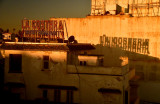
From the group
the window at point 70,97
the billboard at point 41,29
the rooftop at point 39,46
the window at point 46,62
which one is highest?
the billboard at point 41,29

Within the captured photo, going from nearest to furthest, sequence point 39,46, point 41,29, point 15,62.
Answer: point 39,46
point 15,62
point 41,29

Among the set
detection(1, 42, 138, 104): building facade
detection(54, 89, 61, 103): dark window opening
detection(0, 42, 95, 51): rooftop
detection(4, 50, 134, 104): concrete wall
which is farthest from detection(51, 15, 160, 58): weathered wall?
detection(54, 89, 61, 103): dark window opening

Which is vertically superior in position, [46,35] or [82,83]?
[46,35]

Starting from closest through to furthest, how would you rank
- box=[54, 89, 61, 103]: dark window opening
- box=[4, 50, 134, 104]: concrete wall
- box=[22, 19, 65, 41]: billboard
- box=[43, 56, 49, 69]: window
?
1. box=[4, 50, 134, 104]: concrete wall
2. box=[54, 89, 61, 103]: dark window opening
3. box=[43, 56, 49, 69]: window
4. box=[22, 19, 65, 41]: billboard

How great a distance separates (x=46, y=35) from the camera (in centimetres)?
3073

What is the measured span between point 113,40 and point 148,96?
13143mm

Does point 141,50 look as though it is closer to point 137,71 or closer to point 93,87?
point 137,71

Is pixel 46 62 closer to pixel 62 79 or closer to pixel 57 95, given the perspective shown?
pixel 62 79

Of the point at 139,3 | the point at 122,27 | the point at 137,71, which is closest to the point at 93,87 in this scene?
the point at 137,71

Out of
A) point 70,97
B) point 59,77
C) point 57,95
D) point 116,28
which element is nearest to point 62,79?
point 59,77

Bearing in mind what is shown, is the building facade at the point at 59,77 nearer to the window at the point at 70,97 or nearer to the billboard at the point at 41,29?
the window at the point at 70,97

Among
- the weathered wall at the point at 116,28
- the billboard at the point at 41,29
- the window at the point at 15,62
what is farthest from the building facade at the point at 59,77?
the weathered wall at the point at 116,28

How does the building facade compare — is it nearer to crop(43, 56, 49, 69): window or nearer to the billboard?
crop(43, 56, 49, 69): window

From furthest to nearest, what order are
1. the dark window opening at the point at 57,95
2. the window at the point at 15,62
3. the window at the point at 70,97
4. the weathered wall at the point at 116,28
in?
the weathered wall at the point at 116,28 → the window at the point at 15,62 → the dark window opening at the point at 57,95 → the window at the point at 70,97
